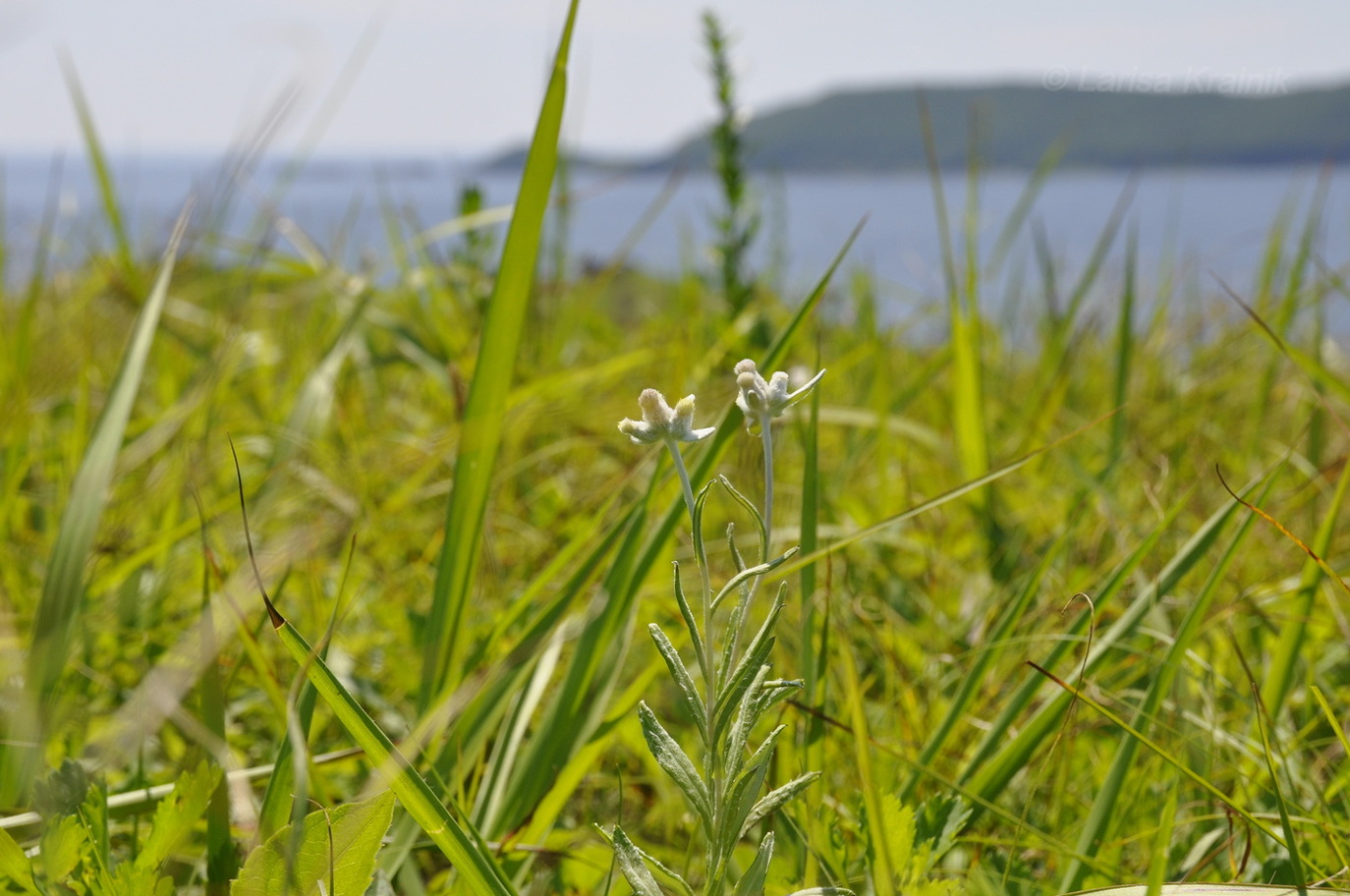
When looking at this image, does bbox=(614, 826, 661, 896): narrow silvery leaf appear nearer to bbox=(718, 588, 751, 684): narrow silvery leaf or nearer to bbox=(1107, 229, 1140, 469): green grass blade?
bbox=(718, 588, 751, 684): narrow silvery leaf

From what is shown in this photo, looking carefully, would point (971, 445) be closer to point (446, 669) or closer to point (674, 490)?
point (674, 490)

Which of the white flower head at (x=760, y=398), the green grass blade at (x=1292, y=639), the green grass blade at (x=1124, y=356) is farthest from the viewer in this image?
the green grass blade at (x=1124, y=356)

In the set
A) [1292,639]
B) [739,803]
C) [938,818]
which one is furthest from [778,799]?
[1292,639]

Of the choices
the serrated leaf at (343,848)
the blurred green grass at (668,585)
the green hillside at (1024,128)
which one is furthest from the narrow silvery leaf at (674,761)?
the green hillside at (1024,128)

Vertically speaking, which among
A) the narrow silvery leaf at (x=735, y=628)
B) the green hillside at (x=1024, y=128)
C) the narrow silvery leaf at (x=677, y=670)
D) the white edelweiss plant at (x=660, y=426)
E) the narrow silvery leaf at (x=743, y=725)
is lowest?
the narrow silvery leaf at (x=743, y=725)

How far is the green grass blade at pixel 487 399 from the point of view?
1.04m

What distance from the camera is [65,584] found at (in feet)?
3.51

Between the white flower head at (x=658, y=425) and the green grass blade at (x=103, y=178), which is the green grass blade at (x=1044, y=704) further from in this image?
the green grass blade at (x=103, y=178)

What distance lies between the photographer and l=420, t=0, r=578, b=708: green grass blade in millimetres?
1039

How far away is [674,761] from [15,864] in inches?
20.4

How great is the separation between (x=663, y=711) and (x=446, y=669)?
47 centimetres

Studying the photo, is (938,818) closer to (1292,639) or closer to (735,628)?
(735,628)

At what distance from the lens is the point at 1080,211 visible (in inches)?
674

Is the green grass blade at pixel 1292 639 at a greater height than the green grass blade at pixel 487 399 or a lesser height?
lesser
